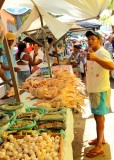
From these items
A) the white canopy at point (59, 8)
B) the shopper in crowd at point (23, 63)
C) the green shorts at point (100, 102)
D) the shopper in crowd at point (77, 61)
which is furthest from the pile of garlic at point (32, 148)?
the shopper in crowd at point (77, 61)

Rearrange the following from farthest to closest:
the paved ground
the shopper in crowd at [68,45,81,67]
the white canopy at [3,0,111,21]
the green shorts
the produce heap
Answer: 1. the shopper in crowd at [68,45,81,67]
2. the white canopy at [3,0,111,21]
3. the paved ground
4. the green shorts
5. the produce heap

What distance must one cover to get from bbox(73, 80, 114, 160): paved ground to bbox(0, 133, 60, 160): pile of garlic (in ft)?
5.80

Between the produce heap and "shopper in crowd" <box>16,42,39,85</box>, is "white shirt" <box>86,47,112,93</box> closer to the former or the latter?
the produce heap

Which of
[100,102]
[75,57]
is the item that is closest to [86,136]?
[100,102]

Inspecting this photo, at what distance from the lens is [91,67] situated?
4.16m

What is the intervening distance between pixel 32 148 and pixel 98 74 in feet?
6.55

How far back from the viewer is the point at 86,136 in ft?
16.9

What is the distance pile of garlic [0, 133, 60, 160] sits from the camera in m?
2.44

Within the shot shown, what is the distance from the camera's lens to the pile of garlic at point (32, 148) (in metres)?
2.44

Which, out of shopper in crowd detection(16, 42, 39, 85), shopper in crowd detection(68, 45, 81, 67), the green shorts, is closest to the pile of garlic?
the green shorts

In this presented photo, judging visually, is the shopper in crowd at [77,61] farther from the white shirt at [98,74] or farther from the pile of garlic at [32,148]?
the pile of garlic at [32,148]

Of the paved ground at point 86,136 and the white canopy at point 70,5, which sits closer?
the paved ground at point 86,136

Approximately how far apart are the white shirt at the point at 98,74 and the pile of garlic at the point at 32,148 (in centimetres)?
159

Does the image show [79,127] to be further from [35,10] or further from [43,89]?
[35,10]
